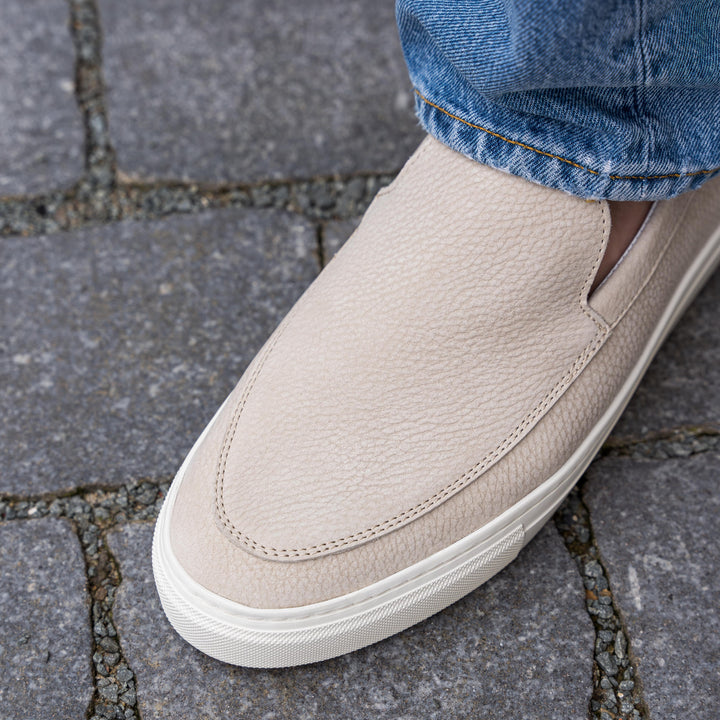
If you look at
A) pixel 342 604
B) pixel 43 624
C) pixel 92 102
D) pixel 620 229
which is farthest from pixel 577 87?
pixel 92 102

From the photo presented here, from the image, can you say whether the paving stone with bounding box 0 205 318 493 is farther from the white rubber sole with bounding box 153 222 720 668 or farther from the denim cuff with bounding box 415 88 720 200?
the denim cuff with bounding box 415 88 720 200

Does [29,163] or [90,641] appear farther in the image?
[29,163]

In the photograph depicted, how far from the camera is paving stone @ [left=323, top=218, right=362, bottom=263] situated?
1.32 metres

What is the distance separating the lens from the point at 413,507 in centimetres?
90

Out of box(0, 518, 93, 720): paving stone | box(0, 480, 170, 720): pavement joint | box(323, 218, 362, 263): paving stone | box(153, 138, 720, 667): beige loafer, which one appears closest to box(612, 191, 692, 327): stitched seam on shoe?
box(153, 138, 720, 667): beige loafer

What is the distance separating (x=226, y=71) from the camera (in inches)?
61.2

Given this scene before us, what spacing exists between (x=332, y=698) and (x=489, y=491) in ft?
0.94

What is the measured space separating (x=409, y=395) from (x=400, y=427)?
36 mm

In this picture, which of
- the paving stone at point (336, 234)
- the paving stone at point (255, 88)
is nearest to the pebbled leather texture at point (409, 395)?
the paving stone at point (336, 234)

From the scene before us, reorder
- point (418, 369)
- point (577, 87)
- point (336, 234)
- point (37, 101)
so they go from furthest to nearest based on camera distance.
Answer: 1. point (37, 101)
2. point (336, 234)
3. point (418, 369)
4. point (577, 87)

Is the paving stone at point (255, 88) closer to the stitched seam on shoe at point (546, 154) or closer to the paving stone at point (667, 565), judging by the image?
the stitched seam on shoe at point (546, 154)

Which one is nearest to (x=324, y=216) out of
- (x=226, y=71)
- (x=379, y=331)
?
(x=226, y=71)

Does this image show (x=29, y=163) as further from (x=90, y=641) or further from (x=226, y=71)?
(x=90, y=641)

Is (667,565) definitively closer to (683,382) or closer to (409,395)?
(683,382)
